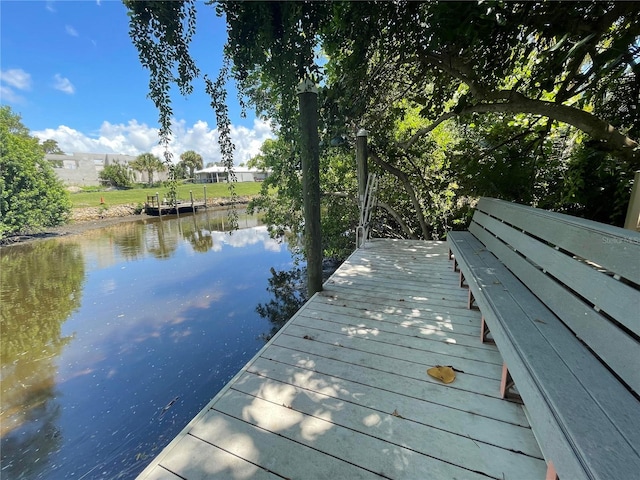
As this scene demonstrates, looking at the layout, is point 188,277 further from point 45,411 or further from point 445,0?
point 445,0

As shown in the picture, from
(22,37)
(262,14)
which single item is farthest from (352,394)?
(22,37)

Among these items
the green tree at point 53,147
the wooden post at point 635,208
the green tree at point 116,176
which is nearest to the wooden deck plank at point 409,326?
the wooden post at point 635,208

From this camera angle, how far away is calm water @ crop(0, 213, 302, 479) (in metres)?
3.28

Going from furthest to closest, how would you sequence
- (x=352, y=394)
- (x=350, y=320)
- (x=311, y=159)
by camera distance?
1. (x=350, y=320)
2. (x=311, y=159)
3. (x=352, y=394)

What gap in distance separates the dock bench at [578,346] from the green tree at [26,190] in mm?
19336

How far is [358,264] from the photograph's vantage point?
415 centimetres

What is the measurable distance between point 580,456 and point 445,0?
8.29 feet

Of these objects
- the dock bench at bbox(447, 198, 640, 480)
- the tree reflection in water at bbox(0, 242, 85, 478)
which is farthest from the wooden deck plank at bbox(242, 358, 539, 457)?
the tree reflection in water at bbox(0, 242, 85, 478)

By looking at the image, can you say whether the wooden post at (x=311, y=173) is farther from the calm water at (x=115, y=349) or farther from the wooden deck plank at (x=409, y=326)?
the calm water at (x=115, y=349)

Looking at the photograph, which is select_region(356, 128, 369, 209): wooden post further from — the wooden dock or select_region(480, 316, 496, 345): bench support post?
select_region(480, 316, 496, 345): bench support post

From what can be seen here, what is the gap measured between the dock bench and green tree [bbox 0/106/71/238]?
63.4 feet

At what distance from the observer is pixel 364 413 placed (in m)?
1.50

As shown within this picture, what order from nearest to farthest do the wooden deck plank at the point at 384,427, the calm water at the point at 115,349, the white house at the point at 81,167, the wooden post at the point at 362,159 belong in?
the wooden deck plank at the point at 384,427 → the calm water at the point at 115,349 → the wooden post at the point at 362,159 → the white house at the point at 81,167

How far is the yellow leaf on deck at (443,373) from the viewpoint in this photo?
1691 millimetres
